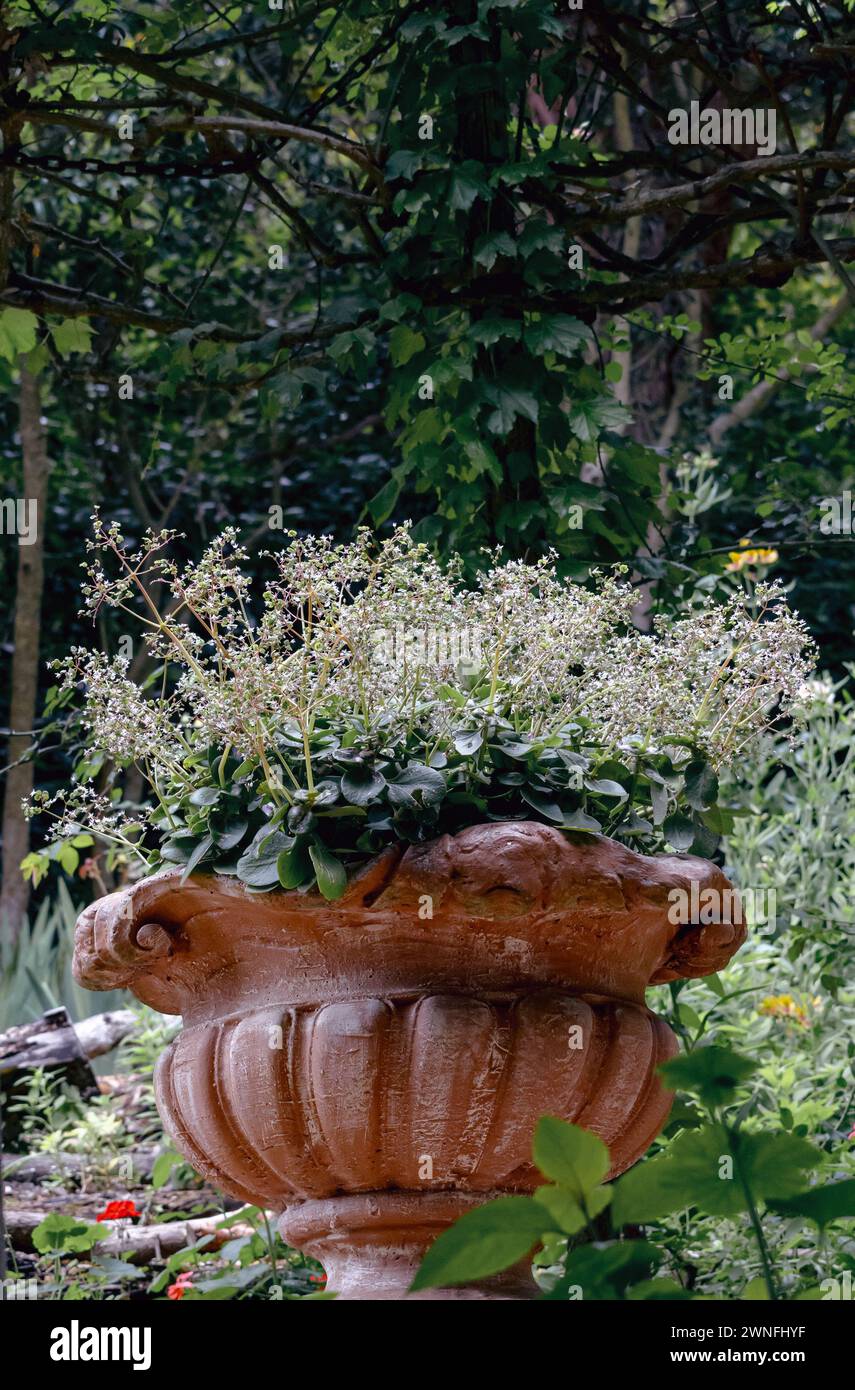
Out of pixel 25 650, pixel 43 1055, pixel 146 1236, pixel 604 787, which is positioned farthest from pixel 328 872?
pixel 25 650

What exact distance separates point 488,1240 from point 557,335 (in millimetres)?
1928

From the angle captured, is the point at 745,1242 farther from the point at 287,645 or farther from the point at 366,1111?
the point at 287,645

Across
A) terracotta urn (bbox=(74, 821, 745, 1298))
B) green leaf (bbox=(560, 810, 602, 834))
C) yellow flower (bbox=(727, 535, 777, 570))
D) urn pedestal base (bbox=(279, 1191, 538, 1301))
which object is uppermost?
yellow flower (bbox=(727, 535, 777, 570))

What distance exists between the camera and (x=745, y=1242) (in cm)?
258

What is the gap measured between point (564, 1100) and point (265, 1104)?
0.34 meters

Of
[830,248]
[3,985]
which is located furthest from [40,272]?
[830,248]

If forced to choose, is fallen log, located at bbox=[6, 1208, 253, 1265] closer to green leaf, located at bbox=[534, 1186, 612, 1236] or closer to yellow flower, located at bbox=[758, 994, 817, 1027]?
yellow flower, located at bbox=[758, 994, 817, 1027]

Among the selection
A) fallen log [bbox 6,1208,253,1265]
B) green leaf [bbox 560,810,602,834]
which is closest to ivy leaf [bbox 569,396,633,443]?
green leaf [bbox 560,810,602,834]

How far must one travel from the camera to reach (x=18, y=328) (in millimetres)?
2418

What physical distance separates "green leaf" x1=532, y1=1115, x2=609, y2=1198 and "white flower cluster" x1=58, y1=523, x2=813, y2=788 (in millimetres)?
894

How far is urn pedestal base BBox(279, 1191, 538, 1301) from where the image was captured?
152 centimetres

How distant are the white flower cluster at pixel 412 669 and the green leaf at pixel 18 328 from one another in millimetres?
850

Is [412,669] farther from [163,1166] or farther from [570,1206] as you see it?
[163,1166]
